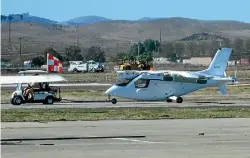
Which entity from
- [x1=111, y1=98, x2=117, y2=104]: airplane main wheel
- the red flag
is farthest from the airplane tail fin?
the red flag

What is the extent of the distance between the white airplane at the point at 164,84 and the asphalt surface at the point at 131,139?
49.7 ft

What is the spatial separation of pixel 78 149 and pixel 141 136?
3708 mm

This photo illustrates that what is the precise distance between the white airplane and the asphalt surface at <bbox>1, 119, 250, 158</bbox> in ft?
49.7

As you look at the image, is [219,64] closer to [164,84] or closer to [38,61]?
[164,84]

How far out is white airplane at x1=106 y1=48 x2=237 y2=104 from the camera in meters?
42.3

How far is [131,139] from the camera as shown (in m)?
20.5

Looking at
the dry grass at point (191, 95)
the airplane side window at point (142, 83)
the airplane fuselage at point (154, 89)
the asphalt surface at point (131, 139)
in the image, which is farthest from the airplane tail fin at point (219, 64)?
the asphalt surface at point (131, 139)

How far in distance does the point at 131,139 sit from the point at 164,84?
2280 cm

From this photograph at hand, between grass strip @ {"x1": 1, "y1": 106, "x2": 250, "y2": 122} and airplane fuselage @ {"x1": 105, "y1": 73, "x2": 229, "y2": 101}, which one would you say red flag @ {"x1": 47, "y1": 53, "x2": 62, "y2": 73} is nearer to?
airplane fuselage @ {"x1": 105, "y1": 73, "x2": 229, "y2": 101}

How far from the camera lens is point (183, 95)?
44.6m

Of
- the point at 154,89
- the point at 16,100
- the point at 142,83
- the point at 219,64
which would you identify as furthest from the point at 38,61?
the point at 16,100

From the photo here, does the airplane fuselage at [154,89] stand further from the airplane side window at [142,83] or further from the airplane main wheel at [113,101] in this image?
the airplane main wheel at [113,101]

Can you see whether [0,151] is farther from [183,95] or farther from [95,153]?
[183,95]

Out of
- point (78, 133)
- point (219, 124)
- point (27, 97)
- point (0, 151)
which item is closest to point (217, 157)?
point (0, 151)
